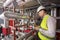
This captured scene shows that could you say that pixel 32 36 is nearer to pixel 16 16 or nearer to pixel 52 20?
pixel 16 16

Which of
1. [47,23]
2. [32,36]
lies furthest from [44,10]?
[32,36]

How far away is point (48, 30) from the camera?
5.49ft

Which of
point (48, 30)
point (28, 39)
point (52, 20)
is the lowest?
point (28, 39)

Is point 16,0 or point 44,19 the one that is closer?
point 44,19

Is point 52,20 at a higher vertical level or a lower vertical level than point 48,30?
higher

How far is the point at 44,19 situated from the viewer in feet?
5.85

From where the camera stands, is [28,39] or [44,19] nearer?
[44,19]

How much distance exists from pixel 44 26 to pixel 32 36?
0.48 metres

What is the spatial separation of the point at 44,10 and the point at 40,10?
45 millimetres

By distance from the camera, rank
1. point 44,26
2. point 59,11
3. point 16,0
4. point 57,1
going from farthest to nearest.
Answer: point 16,0, point 59,11, point 44,26, point 57,1

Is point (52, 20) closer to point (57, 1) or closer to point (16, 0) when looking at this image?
point (57, 1)

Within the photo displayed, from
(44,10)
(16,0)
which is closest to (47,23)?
(44,10)

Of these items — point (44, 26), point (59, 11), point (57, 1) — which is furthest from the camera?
point (59, 11)

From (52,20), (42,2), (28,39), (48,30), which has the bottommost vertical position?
(28,39)
